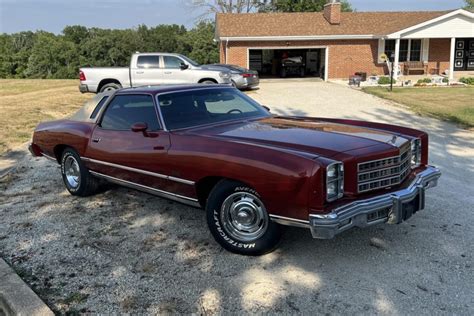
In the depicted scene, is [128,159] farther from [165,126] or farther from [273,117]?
[273,117]

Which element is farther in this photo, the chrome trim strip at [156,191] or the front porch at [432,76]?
the front porch at [432,76]

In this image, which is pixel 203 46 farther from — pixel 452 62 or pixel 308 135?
pixel 308 135

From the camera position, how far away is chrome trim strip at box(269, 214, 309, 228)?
3640 mm

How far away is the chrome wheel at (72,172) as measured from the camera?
6137 millimetres

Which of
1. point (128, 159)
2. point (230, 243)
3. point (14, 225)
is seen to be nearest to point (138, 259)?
point (230, 243)

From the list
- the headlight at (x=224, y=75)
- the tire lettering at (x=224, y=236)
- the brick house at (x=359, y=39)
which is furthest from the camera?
the brick house at (x=359, y=39)

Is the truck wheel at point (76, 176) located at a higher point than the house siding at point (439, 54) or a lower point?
lower

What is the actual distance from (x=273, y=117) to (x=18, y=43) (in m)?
74.5

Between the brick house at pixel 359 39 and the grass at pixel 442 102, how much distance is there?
7.20 metres

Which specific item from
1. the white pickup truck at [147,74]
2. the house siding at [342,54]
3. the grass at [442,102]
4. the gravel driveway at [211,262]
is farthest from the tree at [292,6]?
the gravel driveway at [211,262]

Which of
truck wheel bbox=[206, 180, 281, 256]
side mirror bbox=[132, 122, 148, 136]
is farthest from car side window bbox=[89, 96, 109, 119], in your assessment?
truck wheel bbox=[206, 180, 281, 256]

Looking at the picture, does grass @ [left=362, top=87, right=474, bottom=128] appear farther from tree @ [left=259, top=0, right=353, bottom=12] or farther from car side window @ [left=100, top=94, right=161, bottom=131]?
tree @ [left=259, top=0, right=353, bottom=12]

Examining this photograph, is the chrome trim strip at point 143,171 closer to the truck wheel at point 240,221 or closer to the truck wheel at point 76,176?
the truck wheel at point 76,176

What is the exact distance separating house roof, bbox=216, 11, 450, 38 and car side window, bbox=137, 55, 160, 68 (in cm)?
1055
